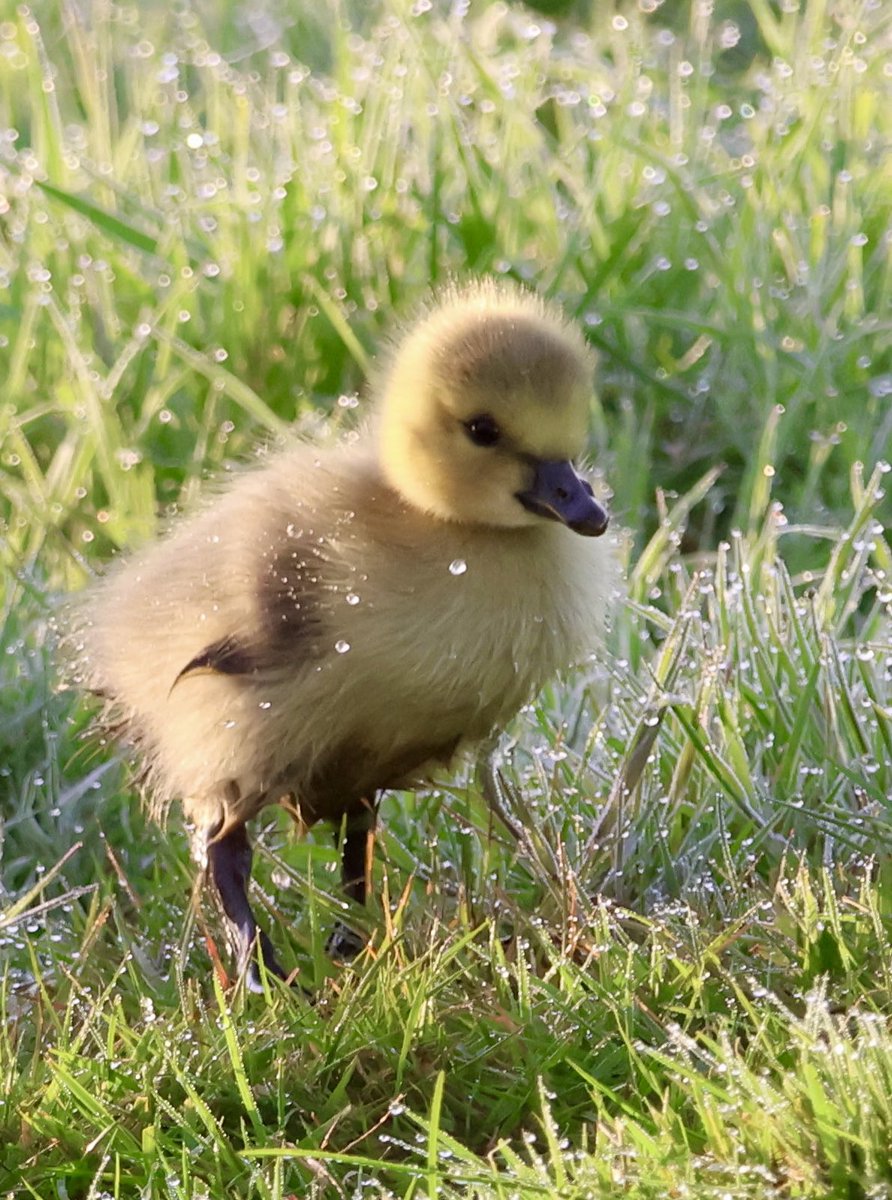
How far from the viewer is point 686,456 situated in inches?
170

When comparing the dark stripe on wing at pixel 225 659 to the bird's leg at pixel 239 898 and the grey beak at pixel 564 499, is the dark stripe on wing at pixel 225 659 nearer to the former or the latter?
the bird's leg at pixel 239 898

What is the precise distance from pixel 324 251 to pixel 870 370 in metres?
1.26

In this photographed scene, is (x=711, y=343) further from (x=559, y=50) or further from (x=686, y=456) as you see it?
(x=559, y=50)

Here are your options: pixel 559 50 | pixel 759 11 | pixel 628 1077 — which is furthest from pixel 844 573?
pixel 559 50

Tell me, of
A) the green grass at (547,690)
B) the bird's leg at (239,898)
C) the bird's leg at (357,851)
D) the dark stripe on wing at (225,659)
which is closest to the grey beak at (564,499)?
the green grass at (547,690)

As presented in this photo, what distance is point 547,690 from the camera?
3.53m

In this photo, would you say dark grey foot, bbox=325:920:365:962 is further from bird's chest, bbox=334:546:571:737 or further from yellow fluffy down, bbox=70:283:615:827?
bird's chest, bbox=334:546:571:737

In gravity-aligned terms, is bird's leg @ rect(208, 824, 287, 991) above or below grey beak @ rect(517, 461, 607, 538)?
below

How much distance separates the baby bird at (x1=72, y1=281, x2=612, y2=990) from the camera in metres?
2.77

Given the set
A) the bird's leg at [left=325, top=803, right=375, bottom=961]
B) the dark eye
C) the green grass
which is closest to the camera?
the green grass

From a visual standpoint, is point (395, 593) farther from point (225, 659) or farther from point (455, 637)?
point (225, 659)

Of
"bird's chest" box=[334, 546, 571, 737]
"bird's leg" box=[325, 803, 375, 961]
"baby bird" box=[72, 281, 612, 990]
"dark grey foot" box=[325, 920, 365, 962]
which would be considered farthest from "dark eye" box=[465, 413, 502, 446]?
"dark grey foot" box=[325, 920, 365, 962]

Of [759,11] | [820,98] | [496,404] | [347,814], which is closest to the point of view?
[496,404]

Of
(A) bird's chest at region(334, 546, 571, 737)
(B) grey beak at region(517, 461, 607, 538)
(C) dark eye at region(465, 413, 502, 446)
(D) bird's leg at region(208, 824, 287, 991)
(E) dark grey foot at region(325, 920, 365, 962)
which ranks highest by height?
(C) dark eye at region(465, 413, 502, 446)
